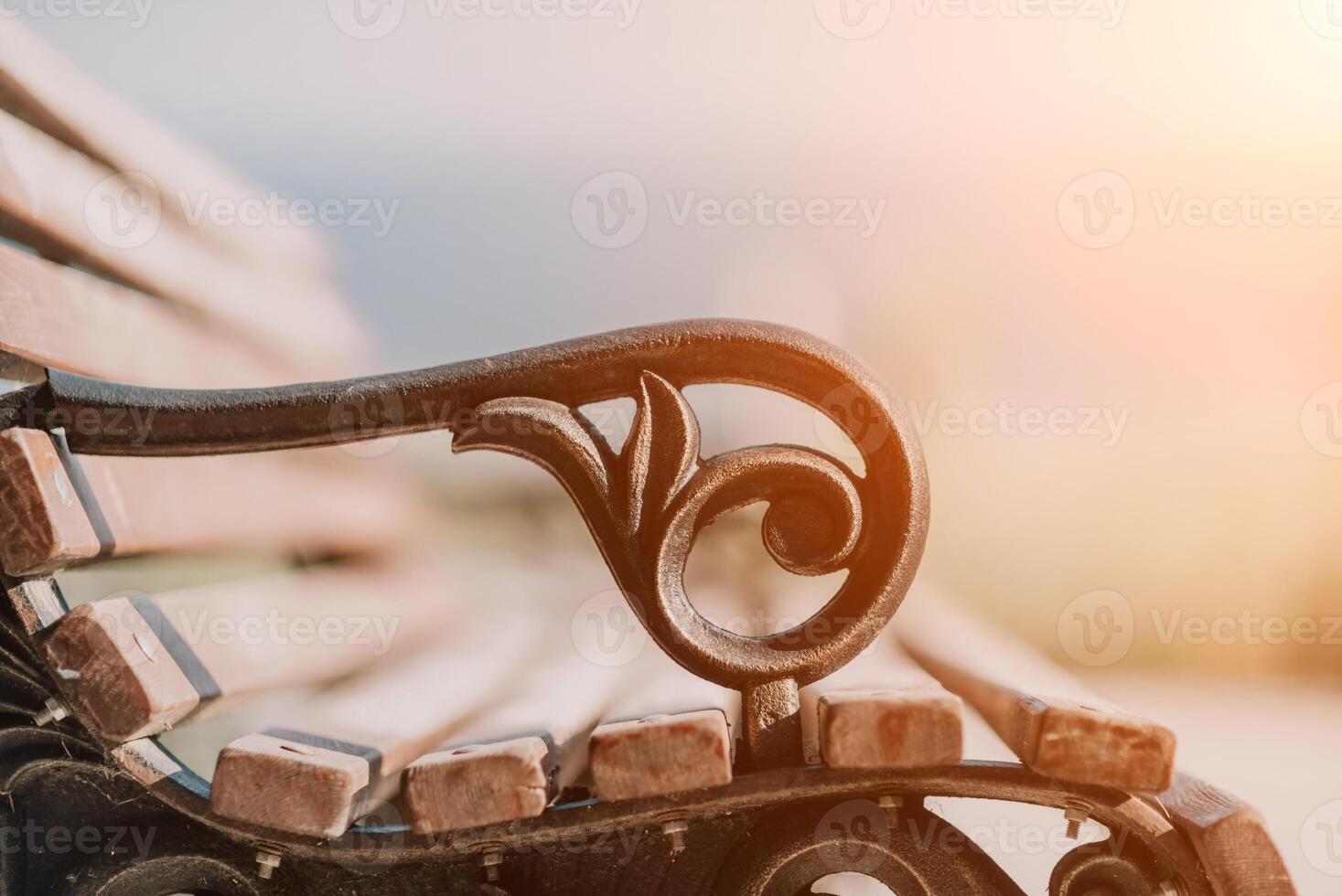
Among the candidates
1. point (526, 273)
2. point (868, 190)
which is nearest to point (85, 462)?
point (526, 273)

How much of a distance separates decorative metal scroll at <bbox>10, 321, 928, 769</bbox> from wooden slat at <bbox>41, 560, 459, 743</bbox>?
6.2 inches

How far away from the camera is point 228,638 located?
0.74 meters

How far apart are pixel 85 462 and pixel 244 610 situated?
26 cm

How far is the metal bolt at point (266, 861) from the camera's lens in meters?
0.60

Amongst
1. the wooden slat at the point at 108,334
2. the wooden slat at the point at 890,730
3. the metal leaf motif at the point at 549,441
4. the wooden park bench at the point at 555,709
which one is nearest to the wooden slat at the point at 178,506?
the wooden park bench at the point at 555,709

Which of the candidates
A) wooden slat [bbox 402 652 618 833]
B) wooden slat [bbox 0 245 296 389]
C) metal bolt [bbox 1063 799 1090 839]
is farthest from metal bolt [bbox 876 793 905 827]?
wooden slat [bbox 0 245 296 389]

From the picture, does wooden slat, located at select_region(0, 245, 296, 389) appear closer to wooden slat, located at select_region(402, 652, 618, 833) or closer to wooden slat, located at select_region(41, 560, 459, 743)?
wooden slat, located at select_region(41, 560, 459, 743)

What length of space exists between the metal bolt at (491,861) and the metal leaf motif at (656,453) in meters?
0.30

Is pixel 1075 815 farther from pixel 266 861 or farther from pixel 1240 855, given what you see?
pixel 266 861

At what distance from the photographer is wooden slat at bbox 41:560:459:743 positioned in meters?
0.54

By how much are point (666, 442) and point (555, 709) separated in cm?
33

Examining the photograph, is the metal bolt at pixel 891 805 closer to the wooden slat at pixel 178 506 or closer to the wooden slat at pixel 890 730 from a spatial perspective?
the wooden slat at pixel 890 730

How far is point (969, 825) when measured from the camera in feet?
3.01

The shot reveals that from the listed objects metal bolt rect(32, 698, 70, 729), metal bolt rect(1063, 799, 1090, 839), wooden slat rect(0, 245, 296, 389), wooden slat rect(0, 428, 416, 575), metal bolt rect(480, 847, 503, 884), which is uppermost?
wooden slat rect(0, 245, 296, 389)
